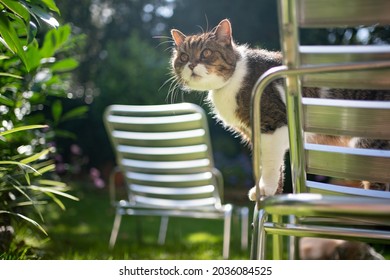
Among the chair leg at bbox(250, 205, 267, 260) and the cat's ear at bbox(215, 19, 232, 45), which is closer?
the chair leg at bbox(250, 205, 267, 260)

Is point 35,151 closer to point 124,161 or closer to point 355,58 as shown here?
point 124,161

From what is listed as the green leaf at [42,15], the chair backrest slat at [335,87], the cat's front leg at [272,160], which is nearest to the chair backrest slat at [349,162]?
the chair backrest slat at [335,87]

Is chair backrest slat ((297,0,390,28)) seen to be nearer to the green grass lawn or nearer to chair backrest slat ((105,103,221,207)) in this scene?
the green grass lawn

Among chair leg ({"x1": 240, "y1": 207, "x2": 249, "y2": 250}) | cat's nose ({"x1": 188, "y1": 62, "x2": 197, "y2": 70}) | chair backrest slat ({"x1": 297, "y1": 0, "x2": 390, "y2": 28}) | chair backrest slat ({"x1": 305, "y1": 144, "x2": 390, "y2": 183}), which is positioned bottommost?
chair leg ({"x1": 240, "y1": 207, "x2": 249, "y2": 250})

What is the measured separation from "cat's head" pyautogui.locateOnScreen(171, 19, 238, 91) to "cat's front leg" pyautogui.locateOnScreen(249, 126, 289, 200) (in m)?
0.34

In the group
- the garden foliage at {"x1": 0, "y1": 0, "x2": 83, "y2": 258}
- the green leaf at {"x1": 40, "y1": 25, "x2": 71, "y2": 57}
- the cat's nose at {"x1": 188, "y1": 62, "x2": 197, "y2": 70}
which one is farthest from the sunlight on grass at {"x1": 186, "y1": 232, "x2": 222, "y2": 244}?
the cat's nose at {"x1": 188, "y1": 62, "x2": 197, "y2": 70}

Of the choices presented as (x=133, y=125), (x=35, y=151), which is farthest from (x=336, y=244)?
(x=35, y=151)

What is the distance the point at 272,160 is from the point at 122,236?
206cm

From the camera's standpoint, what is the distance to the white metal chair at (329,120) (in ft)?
2.73

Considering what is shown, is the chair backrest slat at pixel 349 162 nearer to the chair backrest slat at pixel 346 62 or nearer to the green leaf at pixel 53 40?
the chair backrest slat at pixel 346 62

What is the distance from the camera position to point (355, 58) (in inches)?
38.8

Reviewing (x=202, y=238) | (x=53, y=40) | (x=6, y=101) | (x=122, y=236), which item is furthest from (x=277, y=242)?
(x=122, y=236)

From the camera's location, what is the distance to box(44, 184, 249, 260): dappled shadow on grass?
264cm

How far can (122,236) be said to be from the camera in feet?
11.1
